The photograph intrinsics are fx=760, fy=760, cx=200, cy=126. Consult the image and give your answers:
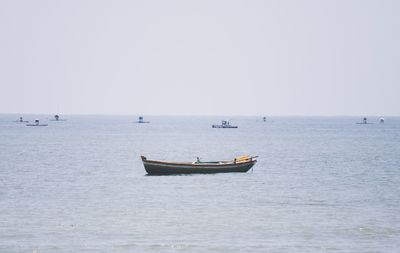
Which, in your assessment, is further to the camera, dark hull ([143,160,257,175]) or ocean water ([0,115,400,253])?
dark hull ([143,160,257,175])

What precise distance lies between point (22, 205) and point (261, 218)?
17.4 meters

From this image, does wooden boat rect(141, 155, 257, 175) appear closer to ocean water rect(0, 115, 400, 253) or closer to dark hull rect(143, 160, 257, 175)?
dark hull rect(143, 160, 257, 175)

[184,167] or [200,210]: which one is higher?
[184,167]

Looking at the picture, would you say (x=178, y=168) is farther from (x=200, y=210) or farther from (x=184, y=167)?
(x=200, y=210)

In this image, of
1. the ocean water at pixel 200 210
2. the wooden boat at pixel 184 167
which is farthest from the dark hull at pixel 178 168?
the ocean water at pixel 200 210

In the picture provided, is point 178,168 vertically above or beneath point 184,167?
beneath

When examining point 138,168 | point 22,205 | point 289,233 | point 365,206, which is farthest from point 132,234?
point 138,168

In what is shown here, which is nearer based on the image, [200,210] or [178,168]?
[200,210]

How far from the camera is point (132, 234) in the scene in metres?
41.8

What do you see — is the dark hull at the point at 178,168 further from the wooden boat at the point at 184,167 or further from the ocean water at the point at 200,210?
the ocean water at the point at 200,210

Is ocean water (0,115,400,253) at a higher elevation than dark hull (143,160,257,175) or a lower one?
lower

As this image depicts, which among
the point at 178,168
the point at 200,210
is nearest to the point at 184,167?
the point at 178,168

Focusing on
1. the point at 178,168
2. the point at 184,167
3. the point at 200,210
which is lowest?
the point at 200,210

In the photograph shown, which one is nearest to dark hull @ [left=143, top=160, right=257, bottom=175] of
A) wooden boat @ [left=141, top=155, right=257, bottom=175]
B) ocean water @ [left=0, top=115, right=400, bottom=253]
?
wooden boat @ [left=141, top=155, right=257, bottom=175]
